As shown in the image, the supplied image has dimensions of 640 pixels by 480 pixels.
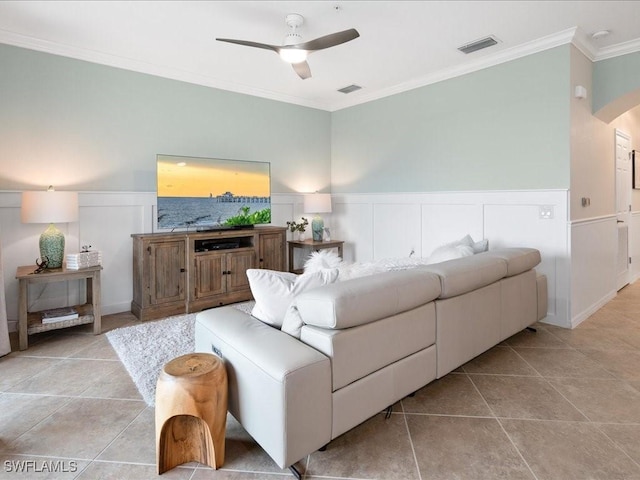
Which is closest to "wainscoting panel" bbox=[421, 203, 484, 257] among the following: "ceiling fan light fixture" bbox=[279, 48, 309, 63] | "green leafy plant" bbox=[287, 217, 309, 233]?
"green leafy plant" bbox=[287, 217, 309, 233]

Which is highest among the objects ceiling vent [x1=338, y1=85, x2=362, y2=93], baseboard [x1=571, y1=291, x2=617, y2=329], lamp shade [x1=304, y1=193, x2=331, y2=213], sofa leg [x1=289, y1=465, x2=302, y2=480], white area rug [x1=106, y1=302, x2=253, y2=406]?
ceiling vent [x1=338, y1=85, x2=362, y2=93]

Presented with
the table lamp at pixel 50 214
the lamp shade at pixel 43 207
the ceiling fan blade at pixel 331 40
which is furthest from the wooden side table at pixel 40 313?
the ceiling fan blade at pixel 331 40

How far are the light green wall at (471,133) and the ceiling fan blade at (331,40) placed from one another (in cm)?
199

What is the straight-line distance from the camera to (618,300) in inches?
172

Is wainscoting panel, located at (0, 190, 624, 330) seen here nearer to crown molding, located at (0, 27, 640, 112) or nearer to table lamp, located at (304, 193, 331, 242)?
table lamp, located at (304, 193, 331, 242)

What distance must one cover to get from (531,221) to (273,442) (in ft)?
10.8

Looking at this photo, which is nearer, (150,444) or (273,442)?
(273,442)

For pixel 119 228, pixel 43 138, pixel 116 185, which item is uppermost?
pixel 43 138

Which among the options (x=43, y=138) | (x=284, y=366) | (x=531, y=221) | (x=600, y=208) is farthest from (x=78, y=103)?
(x=600, y=208)

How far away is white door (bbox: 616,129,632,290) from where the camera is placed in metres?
4.51

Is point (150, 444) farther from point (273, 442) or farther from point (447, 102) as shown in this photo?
point (447, 102)

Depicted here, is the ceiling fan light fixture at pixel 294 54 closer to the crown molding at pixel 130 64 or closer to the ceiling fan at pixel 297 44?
the ceiling fan at pixel 297 44

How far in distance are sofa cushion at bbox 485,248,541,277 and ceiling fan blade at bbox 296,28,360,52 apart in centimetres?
185

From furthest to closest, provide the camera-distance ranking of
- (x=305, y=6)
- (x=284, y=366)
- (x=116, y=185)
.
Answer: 1. (x=116, y=185)
2. (x=305, y=6)
3. (x=284, y=366)
